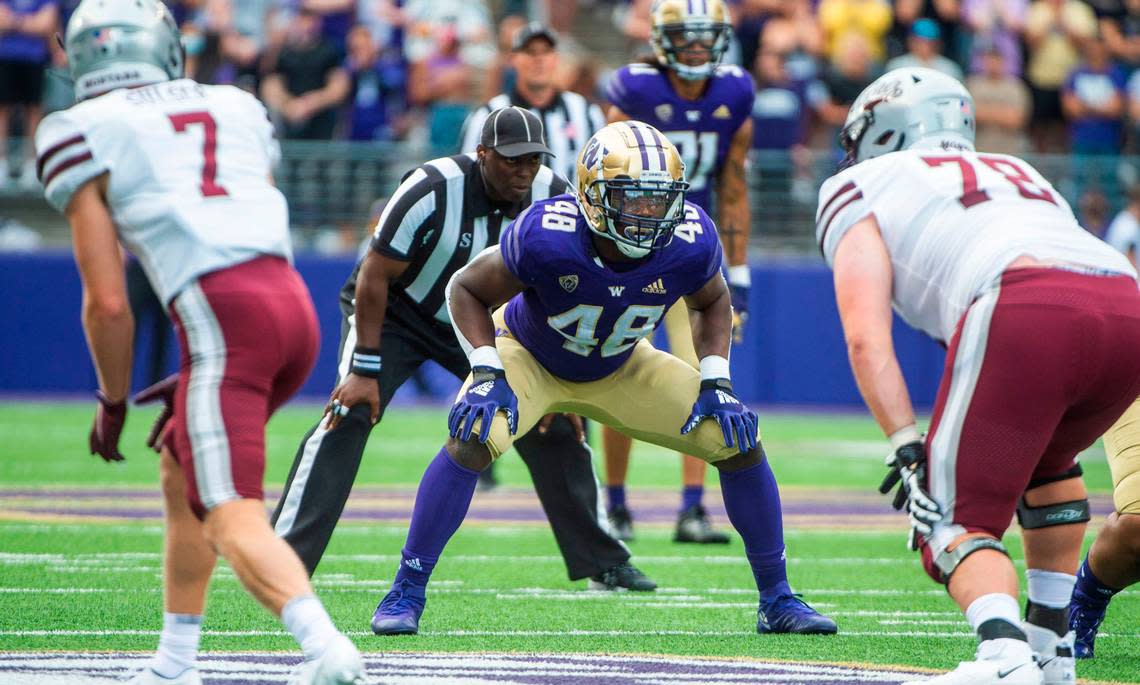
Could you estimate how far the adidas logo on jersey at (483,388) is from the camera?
4734 mm

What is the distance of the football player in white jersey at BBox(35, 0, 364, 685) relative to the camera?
3.64 metres

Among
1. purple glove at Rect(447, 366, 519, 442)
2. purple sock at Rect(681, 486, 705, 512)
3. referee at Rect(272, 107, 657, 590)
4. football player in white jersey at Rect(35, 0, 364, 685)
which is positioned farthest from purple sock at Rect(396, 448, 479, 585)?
purple sock at Rect(681, 486, 705, 512)

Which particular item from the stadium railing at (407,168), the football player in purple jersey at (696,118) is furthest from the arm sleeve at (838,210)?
the stadium railing at (407,168)

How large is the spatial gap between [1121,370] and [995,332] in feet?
1.01

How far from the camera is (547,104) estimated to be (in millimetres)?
7953

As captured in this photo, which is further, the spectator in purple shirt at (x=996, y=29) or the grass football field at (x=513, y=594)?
the spectator in purple shirt at (x=996, y=29)

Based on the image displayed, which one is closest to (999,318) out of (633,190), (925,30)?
(633,190)

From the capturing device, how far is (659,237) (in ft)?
15.6

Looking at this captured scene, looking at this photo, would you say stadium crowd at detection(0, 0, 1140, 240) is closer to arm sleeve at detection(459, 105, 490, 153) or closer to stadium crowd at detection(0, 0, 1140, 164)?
stadium crowd at detection(0, 0, 1140, 164)

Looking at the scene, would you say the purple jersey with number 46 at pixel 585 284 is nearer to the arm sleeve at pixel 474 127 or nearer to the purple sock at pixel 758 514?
the purple sock at pixel 758 514

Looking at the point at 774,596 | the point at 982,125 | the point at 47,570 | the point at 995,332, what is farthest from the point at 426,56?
the point at 995,332

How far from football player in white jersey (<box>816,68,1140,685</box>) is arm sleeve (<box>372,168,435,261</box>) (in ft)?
5.51

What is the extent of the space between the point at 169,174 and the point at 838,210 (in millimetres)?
1592

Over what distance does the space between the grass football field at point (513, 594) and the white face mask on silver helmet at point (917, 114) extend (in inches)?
54.0
